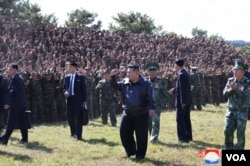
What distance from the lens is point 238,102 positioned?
30.1ft

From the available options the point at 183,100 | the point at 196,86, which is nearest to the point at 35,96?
the point at 183,100

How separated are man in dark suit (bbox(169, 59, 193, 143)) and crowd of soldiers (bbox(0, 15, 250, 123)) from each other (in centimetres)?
416

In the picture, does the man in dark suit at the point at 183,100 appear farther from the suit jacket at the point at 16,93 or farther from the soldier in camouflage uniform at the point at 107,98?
the soldier in camouflage uniform at the point at 107,98

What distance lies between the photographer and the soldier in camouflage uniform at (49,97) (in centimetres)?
1645

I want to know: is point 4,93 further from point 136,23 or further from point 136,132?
point 136,23

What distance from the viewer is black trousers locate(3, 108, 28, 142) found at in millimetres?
11078

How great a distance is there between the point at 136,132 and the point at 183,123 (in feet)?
8.59

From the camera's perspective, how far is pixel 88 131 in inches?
555

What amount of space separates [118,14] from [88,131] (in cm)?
4296

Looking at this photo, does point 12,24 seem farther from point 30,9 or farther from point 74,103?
point 30,9

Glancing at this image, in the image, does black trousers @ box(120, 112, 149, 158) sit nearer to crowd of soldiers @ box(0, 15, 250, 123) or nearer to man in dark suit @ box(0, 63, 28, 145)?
man in dark suit @ box(0, 63, 28, 145)

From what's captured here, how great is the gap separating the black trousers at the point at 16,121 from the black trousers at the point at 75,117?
134 cm

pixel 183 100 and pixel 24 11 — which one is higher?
pixel 24 11

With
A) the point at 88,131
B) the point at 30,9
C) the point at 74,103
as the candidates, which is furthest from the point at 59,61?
the point at 30,9
